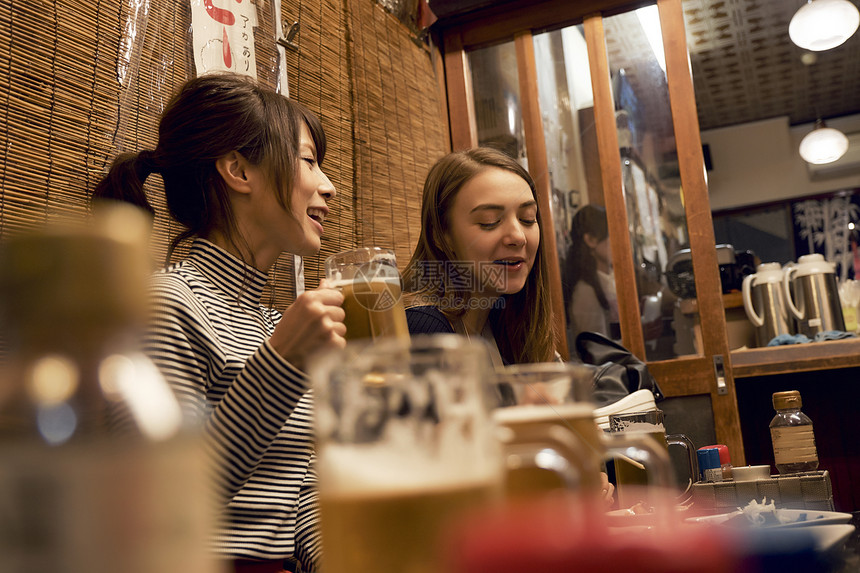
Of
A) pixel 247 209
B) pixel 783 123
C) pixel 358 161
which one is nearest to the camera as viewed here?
pixel 247 209

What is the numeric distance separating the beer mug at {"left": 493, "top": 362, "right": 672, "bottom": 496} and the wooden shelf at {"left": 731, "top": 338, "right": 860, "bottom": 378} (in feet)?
8.78

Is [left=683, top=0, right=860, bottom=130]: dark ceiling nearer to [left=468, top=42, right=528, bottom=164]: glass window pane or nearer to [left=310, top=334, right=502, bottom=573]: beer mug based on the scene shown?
[left=468, top=42, right=528, bottom=164]: glass window pane

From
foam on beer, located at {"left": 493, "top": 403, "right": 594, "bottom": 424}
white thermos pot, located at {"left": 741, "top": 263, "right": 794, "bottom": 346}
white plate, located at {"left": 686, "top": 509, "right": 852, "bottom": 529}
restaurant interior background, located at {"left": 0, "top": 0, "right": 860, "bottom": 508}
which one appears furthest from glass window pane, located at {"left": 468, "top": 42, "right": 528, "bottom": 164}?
foam on beer, located at {"left": 493, "top": 403, "right": 594, "bottom": 424}

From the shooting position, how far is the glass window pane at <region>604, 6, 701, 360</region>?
119 inches

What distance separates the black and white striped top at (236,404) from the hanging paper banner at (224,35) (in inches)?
35.4

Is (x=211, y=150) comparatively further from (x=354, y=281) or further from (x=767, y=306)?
(x=767, y=306)

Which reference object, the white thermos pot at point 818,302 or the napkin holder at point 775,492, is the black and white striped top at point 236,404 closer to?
the napkin holder at point 775,492

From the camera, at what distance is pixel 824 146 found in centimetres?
573

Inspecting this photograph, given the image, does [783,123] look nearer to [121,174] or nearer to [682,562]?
[121,174]

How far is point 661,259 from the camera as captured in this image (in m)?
3.08

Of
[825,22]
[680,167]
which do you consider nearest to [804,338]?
[680,167]

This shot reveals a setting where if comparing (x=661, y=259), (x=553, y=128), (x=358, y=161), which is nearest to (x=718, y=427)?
(x=661, y=259)

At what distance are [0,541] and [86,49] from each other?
5.53ft

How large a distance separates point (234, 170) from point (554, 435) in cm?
117
